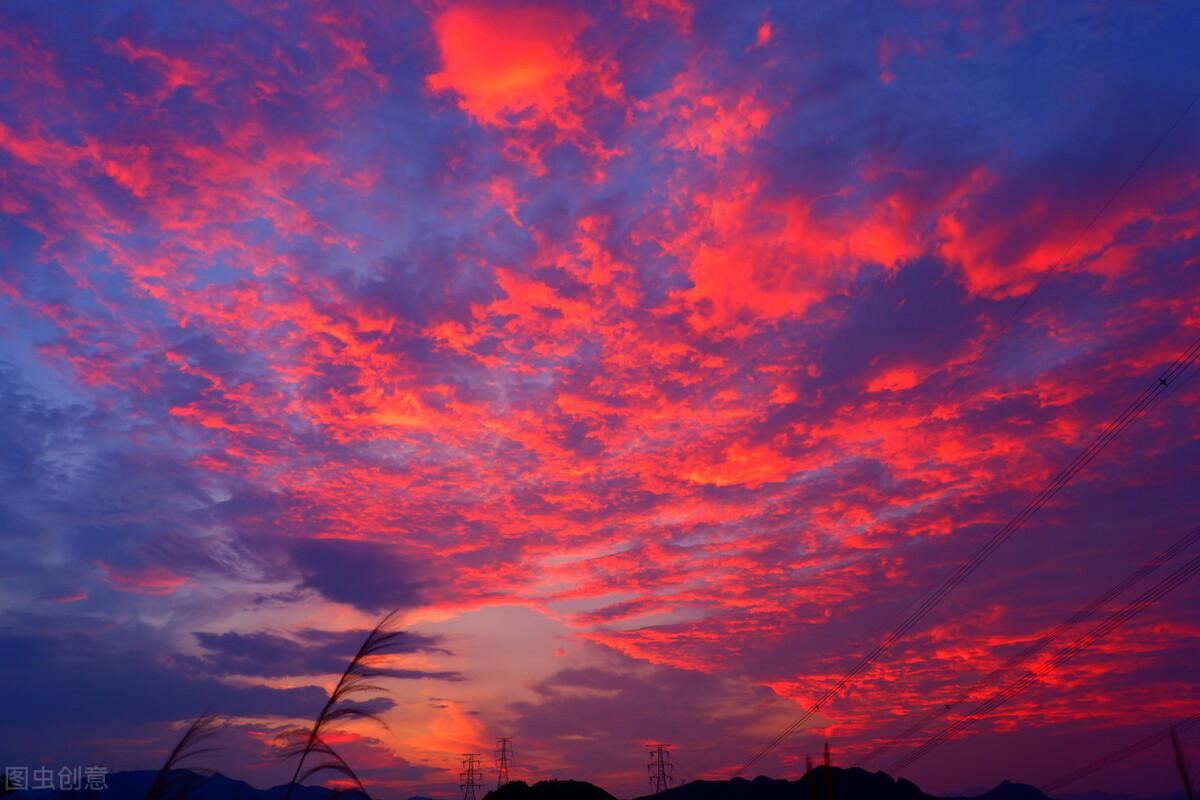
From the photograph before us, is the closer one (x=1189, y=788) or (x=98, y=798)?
(x=98, y=798)

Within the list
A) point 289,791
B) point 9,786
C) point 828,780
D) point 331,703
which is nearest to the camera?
point 289,791

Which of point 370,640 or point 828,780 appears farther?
point 828,780

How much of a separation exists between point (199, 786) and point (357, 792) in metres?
2.70

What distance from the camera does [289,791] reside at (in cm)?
945

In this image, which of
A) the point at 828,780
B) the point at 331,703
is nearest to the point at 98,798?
the point at 331,703

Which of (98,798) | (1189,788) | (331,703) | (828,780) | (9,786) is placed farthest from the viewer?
(9,786)

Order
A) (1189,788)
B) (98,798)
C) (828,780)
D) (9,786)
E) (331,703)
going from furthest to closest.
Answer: (9,786), (1189,788), (828,780), (98,798), (331,703)

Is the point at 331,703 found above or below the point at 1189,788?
above

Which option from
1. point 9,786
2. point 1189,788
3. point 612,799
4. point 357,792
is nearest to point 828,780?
point 1189,788

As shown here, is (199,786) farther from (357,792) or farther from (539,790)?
(539,790)

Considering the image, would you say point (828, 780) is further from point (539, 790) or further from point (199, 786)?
point (539, 790)

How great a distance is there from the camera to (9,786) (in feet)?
236

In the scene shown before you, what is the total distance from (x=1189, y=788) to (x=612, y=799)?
427 ft

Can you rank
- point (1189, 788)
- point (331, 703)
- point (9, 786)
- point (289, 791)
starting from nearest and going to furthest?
point (289, 791)
point (331, 703)
point (1189, 788)
point (9, 786)
